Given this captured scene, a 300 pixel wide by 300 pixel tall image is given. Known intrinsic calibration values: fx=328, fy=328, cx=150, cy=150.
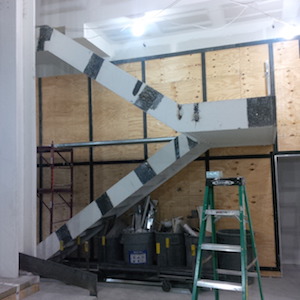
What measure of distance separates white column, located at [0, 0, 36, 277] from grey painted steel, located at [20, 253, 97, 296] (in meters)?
0.09

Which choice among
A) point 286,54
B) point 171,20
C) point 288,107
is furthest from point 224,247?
point 171,20

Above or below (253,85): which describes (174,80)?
above

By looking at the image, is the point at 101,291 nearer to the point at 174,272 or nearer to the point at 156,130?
the point at 174,272

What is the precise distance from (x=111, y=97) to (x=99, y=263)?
2768 millimetres

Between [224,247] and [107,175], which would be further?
[107,175]

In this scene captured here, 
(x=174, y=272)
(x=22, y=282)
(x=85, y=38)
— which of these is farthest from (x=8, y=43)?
(x=174, y=272)

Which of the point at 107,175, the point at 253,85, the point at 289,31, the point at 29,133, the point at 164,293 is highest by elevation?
the point at 289,31

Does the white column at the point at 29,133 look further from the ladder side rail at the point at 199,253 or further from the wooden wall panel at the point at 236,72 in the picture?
the wooden wall panel at the point at 236,72

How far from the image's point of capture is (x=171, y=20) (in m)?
5.11

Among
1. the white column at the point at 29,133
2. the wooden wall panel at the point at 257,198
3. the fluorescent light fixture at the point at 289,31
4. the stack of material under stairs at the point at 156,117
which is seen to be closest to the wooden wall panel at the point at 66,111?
the stack of material under stairs at the point at 156,117

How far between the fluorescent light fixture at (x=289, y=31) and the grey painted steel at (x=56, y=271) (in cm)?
444

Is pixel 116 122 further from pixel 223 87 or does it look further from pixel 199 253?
pixel 199 253

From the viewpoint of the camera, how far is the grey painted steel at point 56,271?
2.77m

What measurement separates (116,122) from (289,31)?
10.3ft
